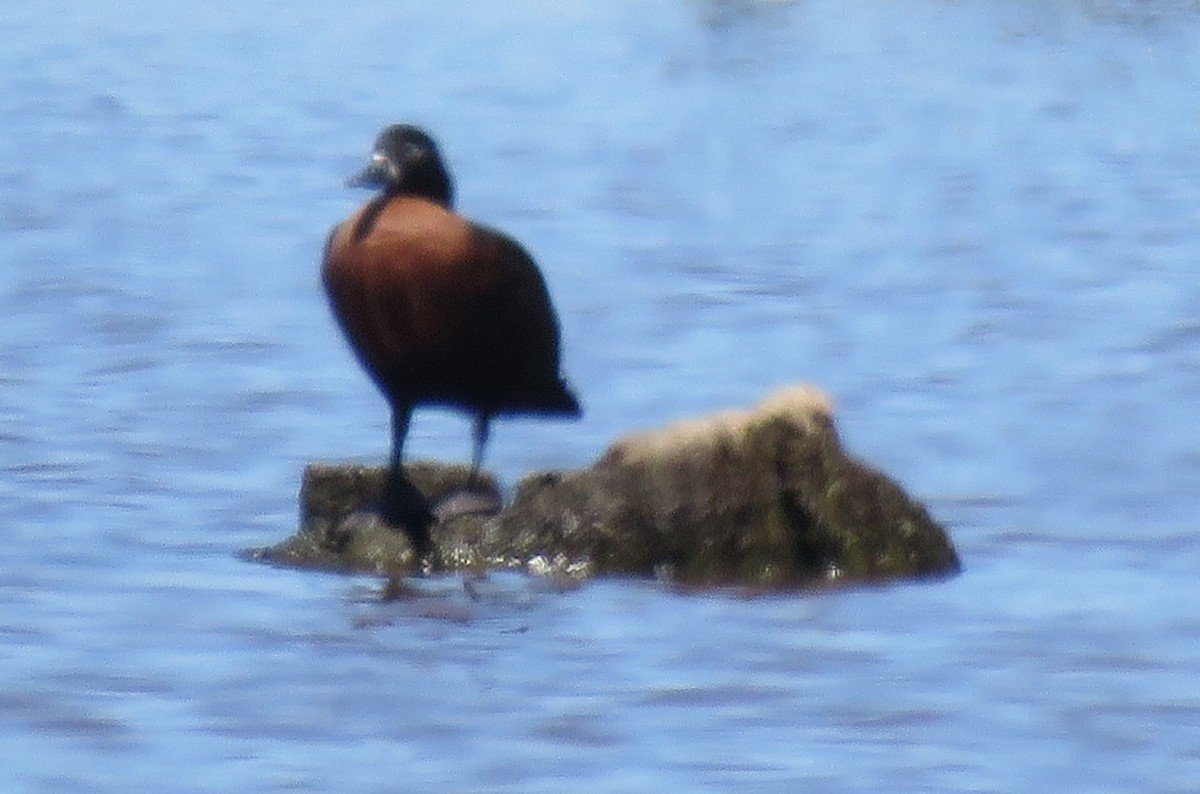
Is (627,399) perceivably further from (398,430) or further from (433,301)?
(433,301)

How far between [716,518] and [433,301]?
3.06 feet

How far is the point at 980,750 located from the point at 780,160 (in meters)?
13.8

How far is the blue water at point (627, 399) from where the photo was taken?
6645 mm

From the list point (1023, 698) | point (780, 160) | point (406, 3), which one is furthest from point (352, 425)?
point (406, 3)

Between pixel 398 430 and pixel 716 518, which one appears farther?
pixel 398 430

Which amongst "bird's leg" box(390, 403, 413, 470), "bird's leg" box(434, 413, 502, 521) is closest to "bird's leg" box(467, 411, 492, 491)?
"bird's leg" box(434, 413, 502, 521)

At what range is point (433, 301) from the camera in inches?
330

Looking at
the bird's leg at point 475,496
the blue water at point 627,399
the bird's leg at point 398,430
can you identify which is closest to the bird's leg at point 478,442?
the bird's leg at point 475,496

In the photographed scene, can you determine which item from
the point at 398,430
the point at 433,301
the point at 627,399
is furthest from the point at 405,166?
the point at 627,399

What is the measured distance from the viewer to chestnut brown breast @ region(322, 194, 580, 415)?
836 cm

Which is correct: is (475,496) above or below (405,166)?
below

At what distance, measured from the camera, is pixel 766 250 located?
1584cm

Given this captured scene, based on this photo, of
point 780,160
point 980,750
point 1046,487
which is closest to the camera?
point 980,750

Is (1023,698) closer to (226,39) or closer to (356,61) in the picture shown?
(356,61)
